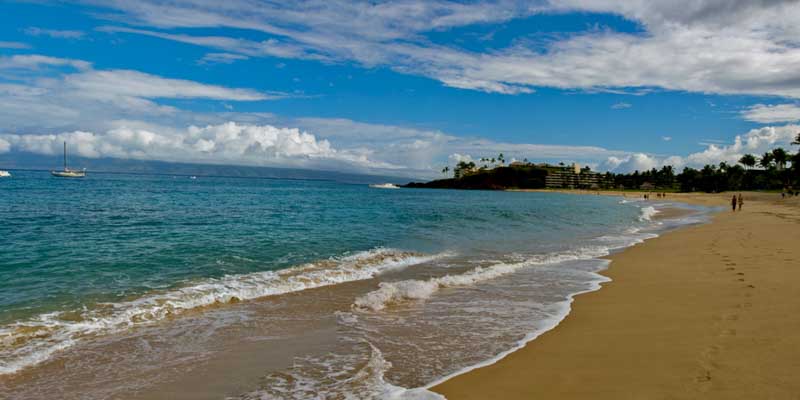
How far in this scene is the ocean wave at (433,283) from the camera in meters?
10.1

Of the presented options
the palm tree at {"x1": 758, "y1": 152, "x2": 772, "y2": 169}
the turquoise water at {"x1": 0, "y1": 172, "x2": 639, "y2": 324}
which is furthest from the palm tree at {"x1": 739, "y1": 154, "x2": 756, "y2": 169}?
the turquoise water at {"x1": 0, "y1": 172, "x2": 639, "y2": 324}

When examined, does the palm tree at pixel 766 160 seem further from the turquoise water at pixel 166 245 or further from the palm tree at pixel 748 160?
the turquoise water at pixel 166 245

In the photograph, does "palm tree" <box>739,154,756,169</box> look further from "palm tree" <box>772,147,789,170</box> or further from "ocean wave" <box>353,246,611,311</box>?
"ocean wave" <box>353,246,611,311</box>

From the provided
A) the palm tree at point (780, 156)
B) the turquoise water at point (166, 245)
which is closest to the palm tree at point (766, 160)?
the palm tree at point (780, 156)

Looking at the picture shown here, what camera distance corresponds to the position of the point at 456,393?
5.34m

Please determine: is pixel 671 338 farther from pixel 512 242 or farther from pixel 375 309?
pixel 512 242

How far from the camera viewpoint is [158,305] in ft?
31.3

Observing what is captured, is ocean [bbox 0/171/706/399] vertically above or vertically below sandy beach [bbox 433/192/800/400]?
below

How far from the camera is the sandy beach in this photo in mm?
5039

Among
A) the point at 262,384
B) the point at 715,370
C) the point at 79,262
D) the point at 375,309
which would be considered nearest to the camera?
the point at 715,370

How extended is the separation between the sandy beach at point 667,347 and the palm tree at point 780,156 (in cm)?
14852

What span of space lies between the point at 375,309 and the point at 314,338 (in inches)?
85.0

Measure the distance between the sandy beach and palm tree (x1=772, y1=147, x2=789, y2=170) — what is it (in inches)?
5847

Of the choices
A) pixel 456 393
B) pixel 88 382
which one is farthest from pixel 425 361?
pixel 88 382
